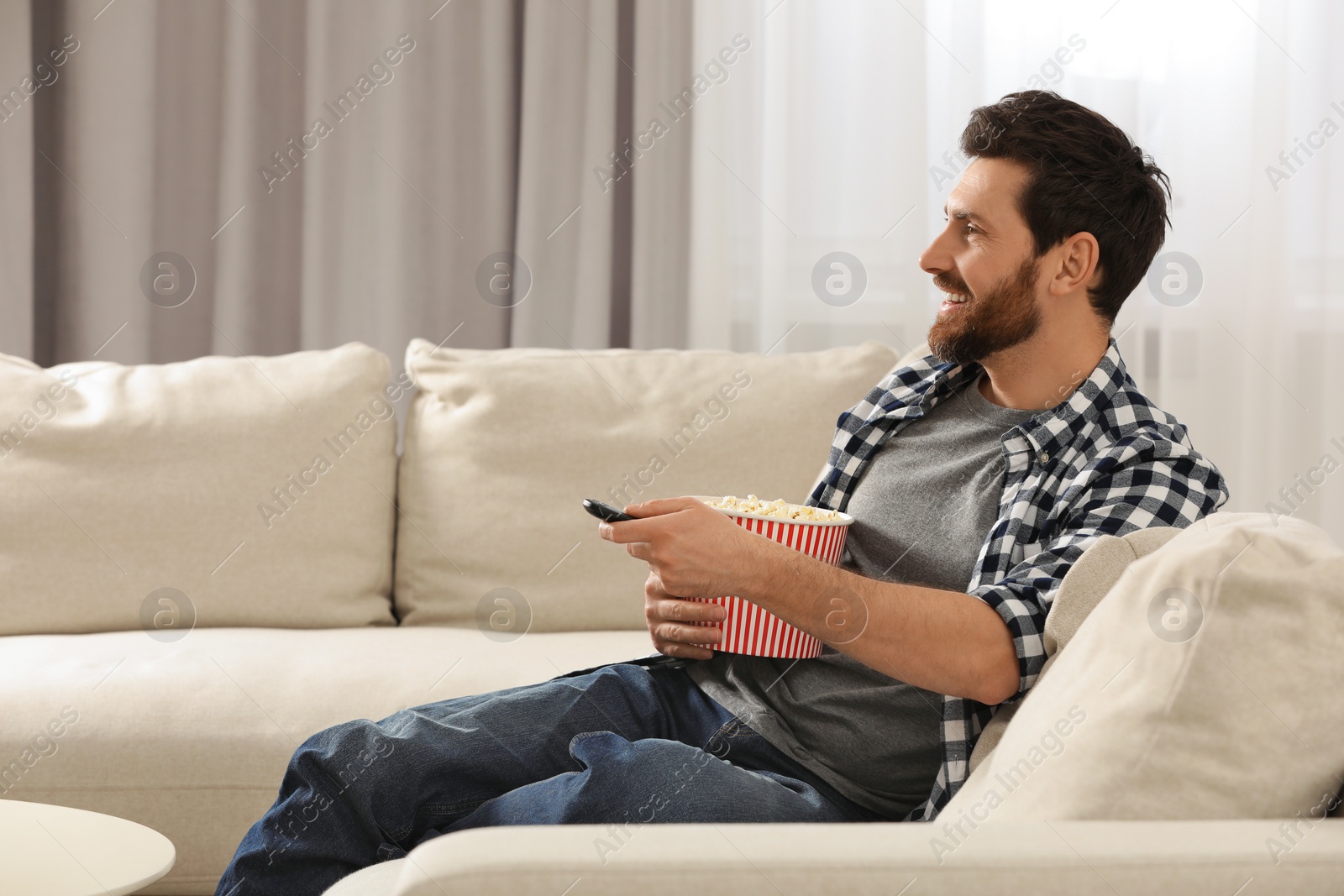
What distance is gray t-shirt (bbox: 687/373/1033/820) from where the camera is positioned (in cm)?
111

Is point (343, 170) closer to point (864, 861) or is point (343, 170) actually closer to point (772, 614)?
point (772, 614)

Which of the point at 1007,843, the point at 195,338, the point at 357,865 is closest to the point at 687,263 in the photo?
the point at 195,338

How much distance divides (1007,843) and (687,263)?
220cm

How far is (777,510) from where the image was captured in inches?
43.8

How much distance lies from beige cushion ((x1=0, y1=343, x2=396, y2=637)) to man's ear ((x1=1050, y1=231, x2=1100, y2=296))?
49.9 inches

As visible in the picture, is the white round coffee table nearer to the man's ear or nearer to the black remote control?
the black remote control

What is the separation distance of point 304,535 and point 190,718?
0.47 meters

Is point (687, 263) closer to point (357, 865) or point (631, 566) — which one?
point (631, 566)

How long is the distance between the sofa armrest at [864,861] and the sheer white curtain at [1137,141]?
208 centimetres

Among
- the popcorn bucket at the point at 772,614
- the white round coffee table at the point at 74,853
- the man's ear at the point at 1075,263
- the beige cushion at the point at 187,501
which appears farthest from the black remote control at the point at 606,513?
the beige cushion at the point at 187,501

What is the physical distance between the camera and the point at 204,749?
1506mm

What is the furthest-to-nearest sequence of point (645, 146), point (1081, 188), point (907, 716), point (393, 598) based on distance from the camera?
point (645, 146), point (393, 598), point (1081, 188), point (907, 716)

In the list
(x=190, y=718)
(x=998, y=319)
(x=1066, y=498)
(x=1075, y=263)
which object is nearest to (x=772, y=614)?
(x=1066, y=498)

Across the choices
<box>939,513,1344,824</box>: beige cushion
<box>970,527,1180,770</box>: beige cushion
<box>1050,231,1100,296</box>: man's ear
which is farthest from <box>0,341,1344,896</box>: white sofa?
<box>939,513,1344,824</box>: beige cushion
